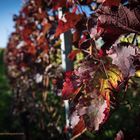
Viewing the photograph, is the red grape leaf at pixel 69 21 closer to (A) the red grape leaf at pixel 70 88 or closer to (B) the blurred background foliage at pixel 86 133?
(B) the blurred background foliage at pixel 86 133

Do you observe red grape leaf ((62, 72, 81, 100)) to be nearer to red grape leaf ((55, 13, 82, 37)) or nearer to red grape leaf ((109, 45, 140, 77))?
red grape leaf ((109, 45, 140, 77))

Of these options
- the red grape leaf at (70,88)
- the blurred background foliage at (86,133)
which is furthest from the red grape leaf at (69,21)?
the red grape leaf at (70,88)

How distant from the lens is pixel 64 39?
102 inches

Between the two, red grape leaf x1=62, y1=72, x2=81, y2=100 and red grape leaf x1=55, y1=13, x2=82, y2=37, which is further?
red grape leaf x1=55, y1=13, x2=82, y2=37

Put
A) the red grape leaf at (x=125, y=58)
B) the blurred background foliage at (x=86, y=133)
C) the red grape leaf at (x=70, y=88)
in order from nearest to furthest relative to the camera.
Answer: the red grape leaf at (x=125, y=58)
the red grape leaf at (x=70, y=88)
the blurred background foliage at (x=86, y=133)

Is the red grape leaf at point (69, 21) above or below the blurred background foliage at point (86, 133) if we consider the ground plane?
above

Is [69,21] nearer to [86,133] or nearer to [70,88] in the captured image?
[70,88]

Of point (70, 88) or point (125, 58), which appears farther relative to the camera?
point (70, 88)

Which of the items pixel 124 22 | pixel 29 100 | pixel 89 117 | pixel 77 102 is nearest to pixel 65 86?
pixel 77 102

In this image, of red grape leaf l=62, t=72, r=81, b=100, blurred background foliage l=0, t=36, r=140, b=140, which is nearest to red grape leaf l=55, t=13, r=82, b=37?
blurred background foliage l=0, t=36, r=140, b=140

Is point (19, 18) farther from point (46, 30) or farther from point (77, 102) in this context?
point (77, 102)

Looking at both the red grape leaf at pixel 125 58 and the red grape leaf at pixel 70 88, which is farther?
the red grape leaf at pixel 70 88

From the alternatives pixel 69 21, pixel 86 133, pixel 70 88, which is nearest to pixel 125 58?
pixel 70 88

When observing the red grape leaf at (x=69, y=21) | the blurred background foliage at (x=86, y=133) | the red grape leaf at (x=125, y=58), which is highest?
the red grape leaf at (x=69, y=21)
